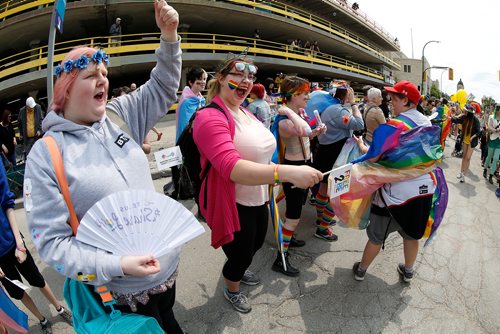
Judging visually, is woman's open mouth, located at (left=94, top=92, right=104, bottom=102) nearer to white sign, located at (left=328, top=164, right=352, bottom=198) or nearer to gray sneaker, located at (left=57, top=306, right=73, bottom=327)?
white sign, located at (left=328, top=164, right=352, bottom=198)

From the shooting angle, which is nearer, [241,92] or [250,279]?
[241,92]

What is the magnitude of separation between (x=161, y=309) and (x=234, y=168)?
3.02 ft

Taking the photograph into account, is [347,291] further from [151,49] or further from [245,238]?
[151,49]

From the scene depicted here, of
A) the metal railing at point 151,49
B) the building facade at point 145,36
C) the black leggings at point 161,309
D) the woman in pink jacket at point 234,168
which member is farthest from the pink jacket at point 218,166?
the building facade at point 145,36

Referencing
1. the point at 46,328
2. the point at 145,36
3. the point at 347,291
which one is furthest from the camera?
the point at 145,36

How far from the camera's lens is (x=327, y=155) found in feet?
12.4

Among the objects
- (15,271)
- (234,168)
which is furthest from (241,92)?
(15,271)

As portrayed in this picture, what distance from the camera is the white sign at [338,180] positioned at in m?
1.80

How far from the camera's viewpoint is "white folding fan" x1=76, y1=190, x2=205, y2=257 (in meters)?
1.16

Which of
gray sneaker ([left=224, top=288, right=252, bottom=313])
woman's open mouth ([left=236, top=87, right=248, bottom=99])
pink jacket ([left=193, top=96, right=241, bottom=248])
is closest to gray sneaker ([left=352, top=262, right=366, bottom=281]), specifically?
gray sneaker ([left=224, top=288, right=252, bottom=313])

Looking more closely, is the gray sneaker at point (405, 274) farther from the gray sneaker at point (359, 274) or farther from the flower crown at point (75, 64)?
the flower crown at point (75, 64)

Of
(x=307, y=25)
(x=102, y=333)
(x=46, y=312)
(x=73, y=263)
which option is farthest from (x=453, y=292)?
(x=307, y=25)

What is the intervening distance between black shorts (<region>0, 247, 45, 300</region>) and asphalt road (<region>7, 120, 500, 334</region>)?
0.42m

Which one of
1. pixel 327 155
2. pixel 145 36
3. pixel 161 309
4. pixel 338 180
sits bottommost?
pixel 161 309
